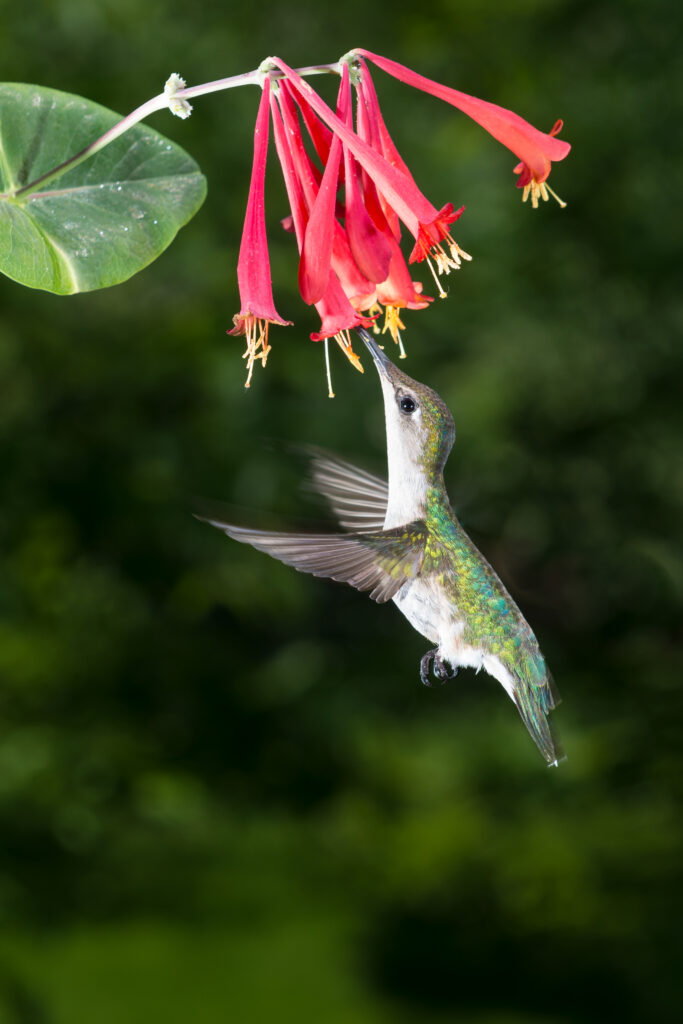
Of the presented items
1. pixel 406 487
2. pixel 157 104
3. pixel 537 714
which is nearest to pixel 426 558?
pixel 406 487

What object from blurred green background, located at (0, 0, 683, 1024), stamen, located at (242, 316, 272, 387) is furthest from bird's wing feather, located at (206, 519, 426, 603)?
blurred green background, located at (0, 0, 683, 1024)

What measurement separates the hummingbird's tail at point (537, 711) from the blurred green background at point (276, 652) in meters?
1.21

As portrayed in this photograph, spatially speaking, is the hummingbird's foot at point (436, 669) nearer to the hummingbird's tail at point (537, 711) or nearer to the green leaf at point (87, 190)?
the hummingbird's tail at point (537, 711)

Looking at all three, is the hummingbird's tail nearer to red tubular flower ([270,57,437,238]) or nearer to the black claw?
the black claw

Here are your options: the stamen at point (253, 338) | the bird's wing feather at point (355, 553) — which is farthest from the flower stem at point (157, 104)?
the bird's wing feather at point (355, 553)

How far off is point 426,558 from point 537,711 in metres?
0.18

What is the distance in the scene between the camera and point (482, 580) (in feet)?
3.23

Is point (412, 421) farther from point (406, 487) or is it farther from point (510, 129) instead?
point (510, 129)

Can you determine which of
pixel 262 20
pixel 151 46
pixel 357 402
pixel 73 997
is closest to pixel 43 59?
pixel 151 46

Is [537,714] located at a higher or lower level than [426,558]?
lower

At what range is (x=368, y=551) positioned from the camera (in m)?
0.81

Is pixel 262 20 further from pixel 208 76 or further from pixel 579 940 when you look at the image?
pixel 579 940

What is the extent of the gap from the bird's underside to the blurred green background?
1.14m

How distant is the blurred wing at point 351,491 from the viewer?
1.01 meters
